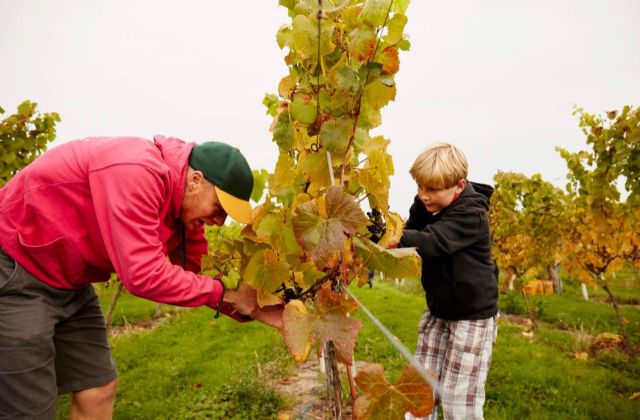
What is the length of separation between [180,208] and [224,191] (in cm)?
27

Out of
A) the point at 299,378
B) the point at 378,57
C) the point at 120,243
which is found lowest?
the point at 299,378

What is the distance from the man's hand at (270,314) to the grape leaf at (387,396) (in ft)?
1.48

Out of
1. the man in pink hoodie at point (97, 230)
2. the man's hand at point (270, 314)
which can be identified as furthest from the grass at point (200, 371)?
the man's hand at point (270, 314)

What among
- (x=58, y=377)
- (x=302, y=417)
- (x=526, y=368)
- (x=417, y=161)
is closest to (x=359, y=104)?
(x=417, y=161)

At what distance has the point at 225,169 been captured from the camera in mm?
1702

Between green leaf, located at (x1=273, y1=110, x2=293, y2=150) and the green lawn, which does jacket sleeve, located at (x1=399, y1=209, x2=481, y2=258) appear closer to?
green leaf, located at (x1=273, y1=110, x2=293, y2=150)

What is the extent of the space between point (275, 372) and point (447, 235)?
3.18 m

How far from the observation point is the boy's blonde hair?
90.7 inches

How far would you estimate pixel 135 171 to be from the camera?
149 cm

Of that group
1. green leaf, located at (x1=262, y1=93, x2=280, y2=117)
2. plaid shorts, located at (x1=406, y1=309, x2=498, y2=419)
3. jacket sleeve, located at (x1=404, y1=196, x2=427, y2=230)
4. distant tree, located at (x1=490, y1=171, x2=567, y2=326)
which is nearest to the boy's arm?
jacket sleeve, located at (x1=404, y1=196, x2=427, y2=230)

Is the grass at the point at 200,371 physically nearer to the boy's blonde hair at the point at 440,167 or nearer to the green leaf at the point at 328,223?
the boy's blonde hair at the point at 440,167

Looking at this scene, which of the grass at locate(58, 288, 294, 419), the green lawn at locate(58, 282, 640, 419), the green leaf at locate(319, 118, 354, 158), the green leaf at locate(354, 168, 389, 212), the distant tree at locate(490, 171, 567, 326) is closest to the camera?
the green leaf at locate(319, 118, 354, 158)

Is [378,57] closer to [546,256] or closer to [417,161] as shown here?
[417,161]

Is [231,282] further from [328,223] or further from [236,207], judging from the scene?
[328,223]
